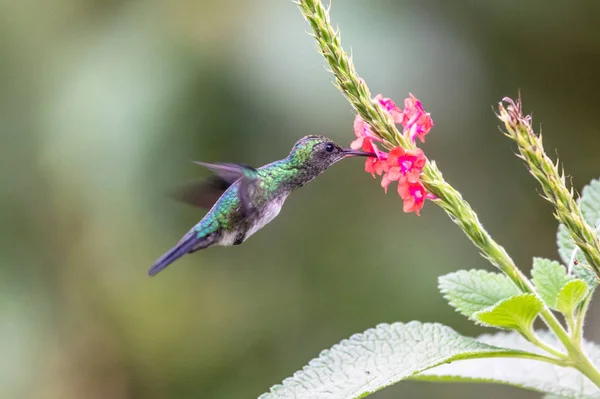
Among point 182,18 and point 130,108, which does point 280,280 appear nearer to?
point 130,108

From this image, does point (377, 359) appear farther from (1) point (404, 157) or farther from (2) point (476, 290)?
(1) point (404, 157)

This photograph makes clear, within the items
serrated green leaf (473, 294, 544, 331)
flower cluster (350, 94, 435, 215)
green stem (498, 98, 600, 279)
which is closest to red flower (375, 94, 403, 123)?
flower cluster (350, 94, 435, 215)

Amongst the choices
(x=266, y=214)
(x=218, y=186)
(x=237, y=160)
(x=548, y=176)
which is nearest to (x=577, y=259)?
(x=548, y=176)

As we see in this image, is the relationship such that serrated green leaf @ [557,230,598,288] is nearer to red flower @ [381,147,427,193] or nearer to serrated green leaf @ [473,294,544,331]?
serrated green leaf @ [473,294,544,331]

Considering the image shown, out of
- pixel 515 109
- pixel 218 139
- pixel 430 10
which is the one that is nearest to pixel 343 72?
pixel 515 109

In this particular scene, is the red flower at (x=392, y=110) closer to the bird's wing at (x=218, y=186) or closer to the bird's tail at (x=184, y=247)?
the bird's wing at (x=218, y=186)

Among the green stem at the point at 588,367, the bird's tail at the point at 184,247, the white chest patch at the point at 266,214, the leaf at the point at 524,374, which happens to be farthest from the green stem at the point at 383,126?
the bird's tail at the point at 184,247
